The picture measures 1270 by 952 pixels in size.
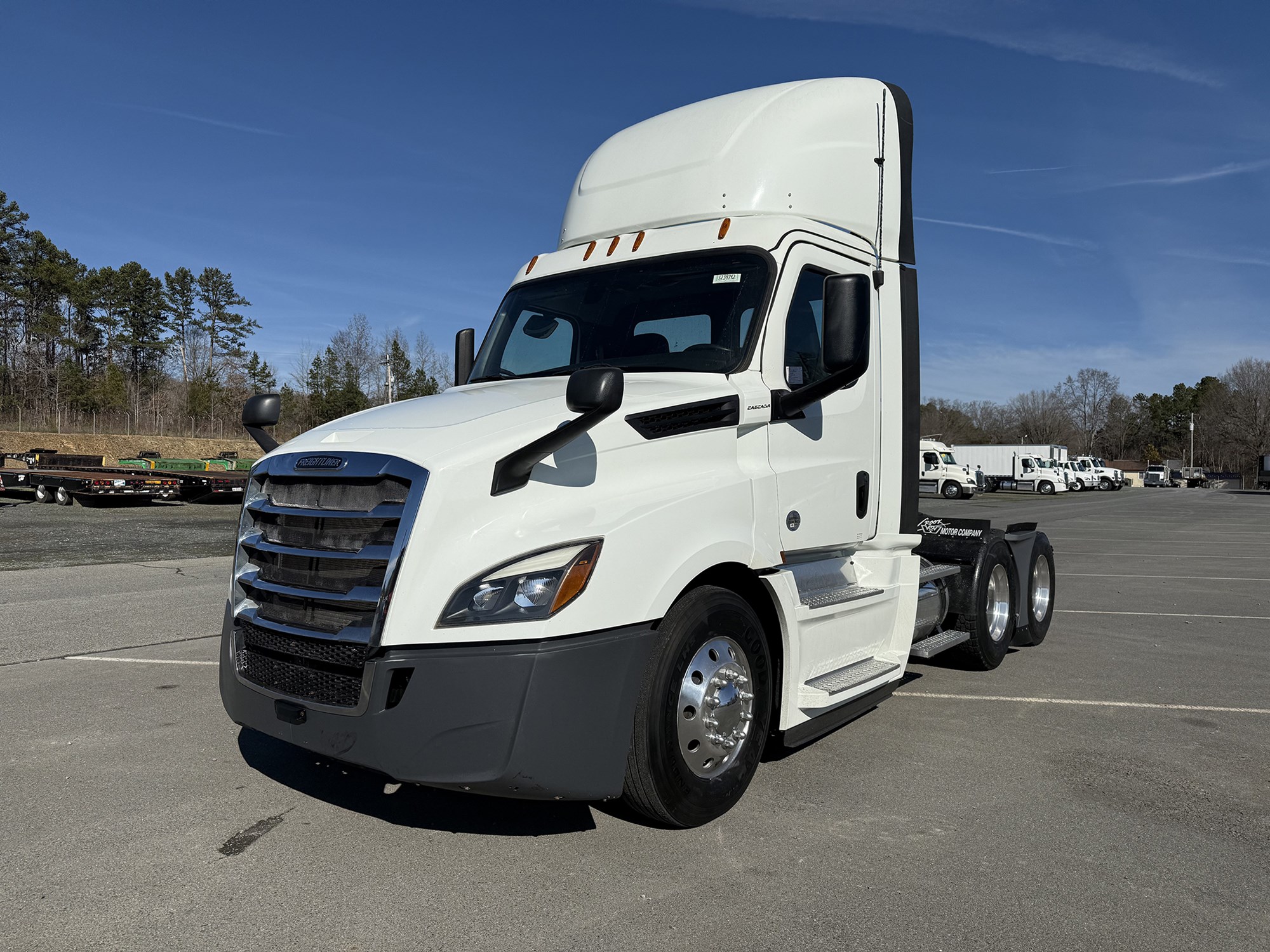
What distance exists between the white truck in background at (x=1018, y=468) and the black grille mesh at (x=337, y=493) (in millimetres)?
57350

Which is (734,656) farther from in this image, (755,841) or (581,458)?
(581,458)

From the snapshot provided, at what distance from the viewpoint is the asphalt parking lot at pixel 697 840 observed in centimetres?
306

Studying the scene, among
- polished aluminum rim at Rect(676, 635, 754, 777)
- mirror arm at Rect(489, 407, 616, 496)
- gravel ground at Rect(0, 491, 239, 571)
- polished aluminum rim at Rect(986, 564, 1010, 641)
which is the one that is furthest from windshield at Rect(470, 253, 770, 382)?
gravel ground at Rect(0, 491, 239, 571)

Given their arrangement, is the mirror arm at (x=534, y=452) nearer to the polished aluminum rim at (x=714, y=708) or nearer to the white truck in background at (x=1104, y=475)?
the polished aluminum rim at (x=714, y=708)

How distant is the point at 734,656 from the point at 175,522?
20.9m

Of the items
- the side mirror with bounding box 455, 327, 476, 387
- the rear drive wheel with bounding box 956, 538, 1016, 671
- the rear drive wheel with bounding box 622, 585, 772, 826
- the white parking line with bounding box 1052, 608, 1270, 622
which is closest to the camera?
the rear drive wheel with bounding box 622, 585, 772, 826

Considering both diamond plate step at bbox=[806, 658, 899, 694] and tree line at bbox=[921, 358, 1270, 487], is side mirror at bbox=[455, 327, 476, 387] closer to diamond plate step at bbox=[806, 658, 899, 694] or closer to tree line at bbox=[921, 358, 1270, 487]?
diamond plate step at bbox=[806, 658, 899, 694]

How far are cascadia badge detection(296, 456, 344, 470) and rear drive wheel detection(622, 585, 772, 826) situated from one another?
4.60 feet

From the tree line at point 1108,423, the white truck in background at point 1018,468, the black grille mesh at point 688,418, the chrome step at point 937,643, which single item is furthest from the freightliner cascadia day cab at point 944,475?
the tree line at point 1108,423

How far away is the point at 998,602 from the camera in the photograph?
734 centimetres

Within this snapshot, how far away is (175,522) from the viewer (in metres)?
21.7

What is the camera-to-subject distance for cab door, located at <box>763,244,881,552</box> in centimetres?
448

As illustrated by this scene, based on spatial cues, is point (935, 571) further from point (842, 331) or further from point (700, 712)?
point (700, 712)

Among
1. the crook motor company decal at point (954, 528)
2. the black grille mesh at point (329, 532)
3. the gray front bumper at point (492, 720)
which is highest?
the black grille mesh at point (329, 532)
